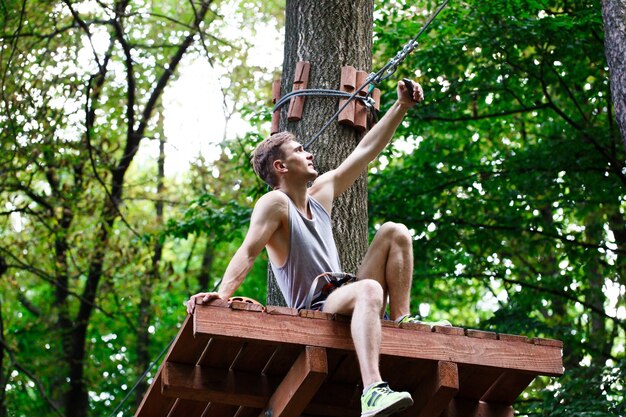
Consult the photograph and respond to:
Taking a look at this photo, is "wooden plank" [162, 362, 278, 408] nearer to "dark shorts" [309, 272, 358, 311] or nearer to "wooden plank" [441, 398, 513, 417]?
"dark shorts" [309, 272, 358, 311]

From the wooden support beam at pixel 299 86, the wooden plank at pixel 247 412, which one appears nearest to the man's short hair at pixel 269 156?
the wooden support beam at pixel 299 86

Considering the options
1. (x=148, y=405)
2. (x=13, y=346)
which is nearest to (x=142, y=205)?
(x=13, y=346)

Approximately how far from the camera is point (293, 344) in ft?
13.4

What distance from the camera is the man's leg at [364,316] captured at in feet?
13.0

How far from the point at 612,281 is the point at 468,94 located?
3375mm

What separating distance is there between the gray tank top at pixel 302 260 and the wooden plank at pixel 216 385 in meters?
0.42

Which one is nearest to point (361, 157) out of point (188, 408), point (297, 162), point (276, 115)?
point (297, 162)

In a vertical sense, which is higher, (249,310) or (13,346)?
(249,310)

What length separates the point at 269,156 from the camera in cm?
493

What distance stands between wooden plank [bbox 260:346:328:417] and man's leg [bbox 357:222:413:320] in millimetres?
612

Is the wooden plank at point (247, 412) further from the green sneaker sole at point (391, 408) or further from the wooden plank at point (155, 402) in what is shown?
the green sneaker sole at point (391, 408)

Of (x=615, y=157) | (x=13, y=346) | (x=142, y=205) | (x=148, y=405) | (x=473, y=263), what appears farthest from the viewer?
(x=142, y=205)

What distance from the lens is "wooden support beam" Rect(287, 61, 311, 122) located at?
5.89 metres

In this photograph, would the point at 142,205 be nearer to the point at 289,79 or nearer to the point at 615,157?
the point at 615,157
